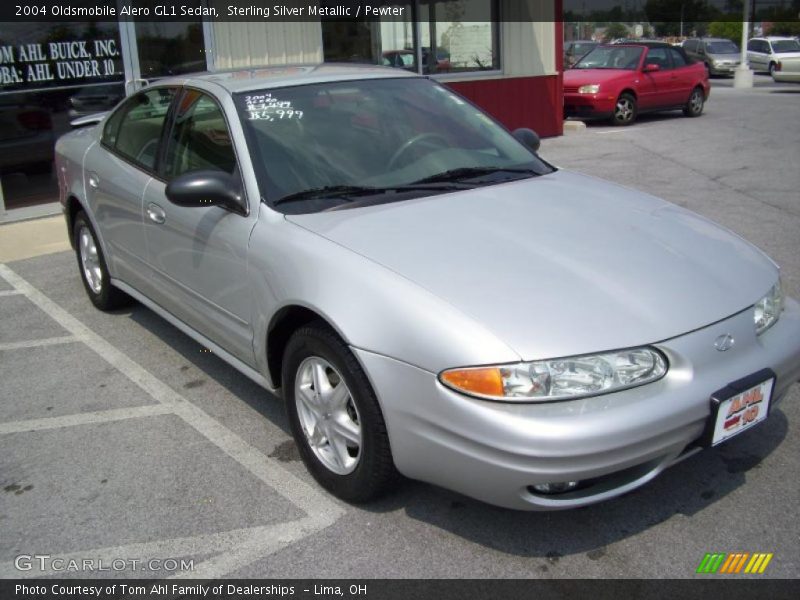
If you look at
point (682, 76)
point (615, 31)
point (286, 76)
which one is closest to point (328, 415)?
point (286, 76)

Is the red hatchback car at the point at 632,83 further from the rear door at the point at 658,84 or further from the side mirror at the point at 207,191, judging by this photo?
the side mirror at the point at 207,191

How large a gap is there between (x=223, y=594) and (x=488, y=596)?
35.0 inches

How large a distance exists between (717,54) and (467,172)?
30.2 m

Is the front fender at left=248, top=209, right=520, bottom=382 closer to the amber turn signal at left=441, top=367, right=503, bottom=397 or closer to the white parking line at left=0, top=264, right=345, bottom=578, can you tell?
the amber turn signal at left=441, top=367, right=503, bottom=397

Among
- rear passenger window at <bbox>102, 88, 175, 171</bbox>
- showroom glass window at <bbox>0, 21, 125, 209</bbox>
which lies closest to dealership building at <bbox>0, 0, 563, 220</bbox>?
showroom glass window at <bbox>0, 21, 125, 209</bbox>

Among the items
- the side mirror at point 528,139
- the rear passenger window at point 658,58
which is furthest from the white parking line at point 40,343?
the rear passenger window at point 658,58

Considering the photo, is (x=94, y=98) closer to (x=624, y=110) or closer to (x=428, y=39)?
(x=428, y=39)

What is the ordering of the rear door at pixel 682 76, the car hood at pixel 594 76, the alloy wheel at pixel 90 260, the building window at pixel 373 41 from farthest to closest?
the rear door at pixel 682 76 → the car hood at pixel 594 76 → the building window at pixel 373 41 → the alloy wheel at pixel 90 260

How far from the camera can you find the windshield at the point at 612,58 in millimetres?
15680

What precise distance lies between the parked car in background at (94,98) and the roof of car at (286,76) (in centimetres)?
474

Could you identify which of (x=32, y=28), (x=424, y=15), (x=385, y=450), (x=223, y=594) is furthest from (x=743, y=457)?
(x=424, y=15)

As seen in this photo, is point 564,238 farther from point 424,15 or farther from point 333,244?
point 424,15

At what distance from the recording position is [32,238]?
7906 millimetres

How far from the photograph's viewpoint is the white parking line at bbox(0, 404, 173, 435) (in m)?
4.05
